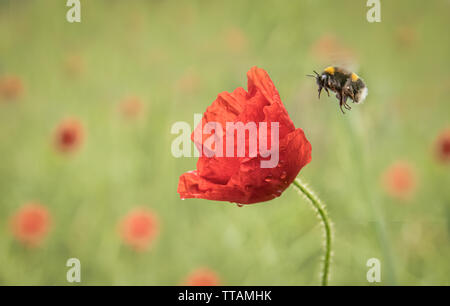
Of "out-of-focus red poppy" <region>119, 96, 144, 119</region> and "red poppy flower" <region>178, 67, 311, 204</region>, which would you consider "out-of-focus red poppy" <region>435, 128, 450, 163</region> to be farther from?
"out-of-focus red poppy" <region>119, 96, 144, 119</region>

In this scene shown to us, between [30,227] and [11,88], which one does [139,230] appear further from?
[11,88]

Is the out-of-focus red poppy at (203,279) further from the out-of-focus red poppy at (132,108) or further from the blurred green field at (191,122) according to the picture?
the out-of-focus red poppy at (132,108)

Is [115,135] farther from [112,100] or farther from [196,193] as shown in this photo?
[196,193]

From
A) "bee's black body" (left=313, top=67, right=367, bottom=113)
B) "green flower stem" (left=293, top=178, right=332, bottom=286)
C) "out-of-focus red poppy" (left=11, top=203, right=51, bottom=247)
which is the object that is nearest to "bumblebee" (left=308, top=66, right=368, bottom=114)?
"bee's black body" (left=313, top=67, right=367, bottom=113)

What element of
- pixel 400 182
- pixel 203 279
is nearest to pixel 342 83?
pixel 203 279

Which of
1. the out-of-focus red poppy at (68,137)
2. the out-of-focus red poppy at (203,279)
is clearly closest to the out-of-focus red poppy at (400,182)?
the out-of-focus red poppy at (203,279)
